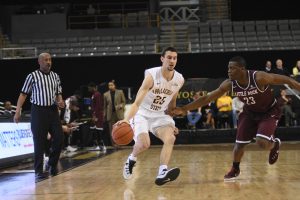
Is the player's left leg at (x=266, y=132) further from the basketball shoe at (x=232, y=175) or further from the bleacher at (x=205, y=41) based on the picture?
the bleacher at (x=205, y=41)

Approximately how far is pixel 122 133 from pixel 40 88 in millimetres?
1872

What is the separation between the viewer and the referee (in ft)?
22.4

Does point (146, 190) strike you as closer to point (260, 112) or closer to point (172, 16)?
point (260, 112)

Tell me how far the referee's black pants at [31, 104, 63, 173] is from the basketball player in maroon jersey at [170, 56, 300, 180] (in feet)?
6.38

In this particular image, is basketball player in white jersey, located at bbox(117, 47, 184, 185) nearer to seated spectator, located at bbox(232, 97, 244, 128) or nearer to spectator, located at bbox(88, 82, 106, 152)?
spectator, located at bbox(88, 82, 106, 152)

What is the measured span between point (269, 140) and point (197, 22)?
58.7 feet

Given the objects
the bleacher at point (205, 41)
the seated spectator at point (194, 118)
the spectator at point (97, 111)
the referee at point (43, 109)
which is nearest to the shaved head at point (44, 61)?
the referee at point (43, 109)

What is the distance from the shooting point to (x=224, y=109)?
49.0ft

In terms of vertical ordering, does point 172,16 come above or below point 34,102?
above

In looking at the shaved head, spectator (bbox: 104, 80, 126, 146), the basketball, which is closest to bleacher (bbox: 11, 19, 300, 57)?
spectator (bbox: 104, 80, 126, 146)

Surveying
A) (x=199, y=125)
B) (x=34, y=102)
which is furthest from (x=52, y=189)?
(x=199, y=125)

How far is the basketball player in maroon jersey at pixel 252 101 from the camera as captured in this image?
18.3 ft

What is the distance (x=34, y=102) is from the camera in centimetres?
691

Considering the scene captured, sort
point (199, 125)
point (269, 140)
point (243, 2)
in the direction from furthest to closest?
point (243, 2)
point (199, 125)
point (269, 140)
